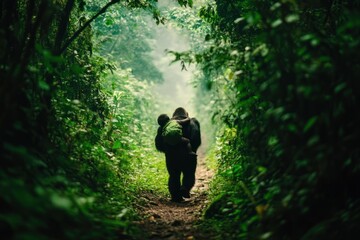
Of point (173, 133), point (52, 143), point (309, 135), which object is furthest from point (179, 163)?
point (309, 135)

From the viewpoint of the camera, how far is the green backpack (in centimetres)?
676

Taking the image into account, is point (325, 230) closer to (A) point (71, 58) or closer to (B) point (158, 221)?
(B) point (158, 221)

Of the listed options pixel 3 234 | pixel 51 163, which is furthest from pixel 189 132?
pixel 3 234

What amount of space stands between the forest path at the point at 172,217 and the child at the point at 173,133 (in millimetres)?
1020

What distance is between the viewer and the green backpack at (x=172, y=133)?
6.76 meters

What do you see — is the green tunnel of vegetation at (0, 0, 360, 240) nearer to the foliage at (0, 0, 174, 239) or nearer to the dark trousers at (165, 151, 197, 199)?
the foliage at (0, 0, 174, 239)

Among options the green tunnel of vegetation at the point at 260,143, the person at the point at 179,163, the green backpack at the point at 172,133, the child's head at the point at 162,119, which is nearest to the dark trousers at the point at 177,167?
the person at the point at 179,163

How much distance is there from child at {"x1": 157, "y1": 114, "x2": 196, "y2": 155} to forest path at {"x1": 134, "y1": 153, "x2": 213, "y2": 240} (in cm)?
102

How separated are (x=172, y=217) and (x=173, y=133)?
160 centimetres

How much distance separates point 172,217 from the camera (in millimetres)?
5789

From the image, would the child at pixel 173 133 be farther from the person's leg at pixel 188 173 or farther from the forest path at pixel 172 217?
the forest path at pixel 172 217

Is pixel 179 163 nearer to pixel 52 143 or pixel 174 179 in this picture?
pixel 174 179

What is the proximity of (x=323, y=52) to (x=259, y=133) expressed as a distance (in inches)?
39.1

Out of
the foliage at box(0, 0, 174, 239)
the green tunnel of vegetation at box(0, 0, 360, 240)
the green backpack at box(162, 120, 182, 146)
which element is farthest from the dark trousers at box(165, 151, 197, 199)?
the green tunnel of vegetation at box(0, 0, 360, 240)
